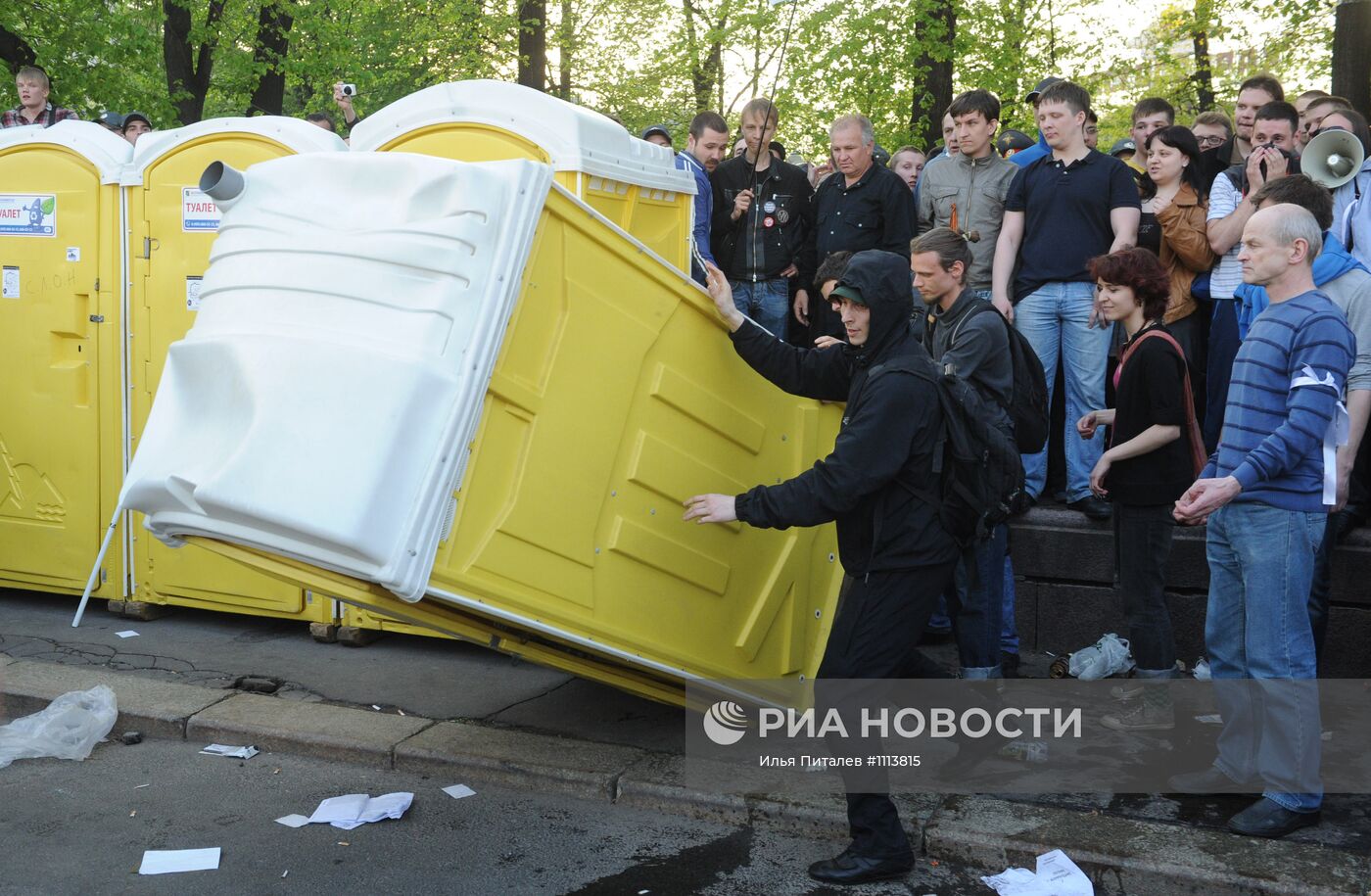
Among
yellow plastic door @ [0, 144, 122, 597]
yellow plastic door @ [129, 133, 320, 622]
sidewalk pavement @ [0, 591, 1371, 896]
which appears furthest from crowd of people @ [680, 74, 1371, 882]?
yellow plastic door @ [0, 144, 122, 597]

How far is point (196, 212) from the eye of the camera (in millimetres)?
6430

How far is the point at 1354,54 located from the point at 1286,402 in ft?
25.6

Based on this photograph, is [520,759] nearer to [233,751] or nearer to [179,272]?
[233,751]

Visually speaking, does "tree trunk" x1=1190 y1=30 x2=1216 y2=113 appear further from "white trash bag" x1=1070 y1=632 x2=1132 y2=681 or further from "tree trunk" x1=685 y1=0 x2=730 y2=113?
"white trash bag" x1=1070 y1=632 x2=1132 y2=681

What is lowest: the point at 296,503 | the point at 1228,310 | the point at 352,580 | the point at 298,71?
the point at 352,580

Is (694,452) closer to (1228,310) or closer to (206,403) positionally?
(206,403)

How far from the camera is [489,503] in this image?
12.2ft

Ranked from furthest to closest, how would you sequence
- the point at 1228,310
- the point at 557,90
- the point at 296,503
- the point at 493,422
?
1. the point at 557,90
2. the point at 1228,310
3. the point at 493,422
4. the point at 296,503

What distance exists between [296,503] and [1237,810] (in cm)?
313

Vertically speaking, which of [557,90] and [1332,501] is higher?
[557,90]

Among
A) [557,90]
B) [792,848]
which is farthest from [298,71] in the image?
[792,848]

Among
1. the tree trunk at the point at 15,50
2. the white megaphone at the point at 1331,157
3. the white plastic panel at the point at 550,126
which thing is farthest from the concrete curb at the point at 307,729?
the tree trunk at the point at 15,50

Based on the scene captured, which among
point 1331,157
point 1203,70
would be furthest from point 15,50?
point 1203,70

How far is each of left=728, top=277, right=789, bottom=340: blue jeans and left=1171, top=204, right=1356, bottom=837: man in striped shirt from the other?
3.09 metres
